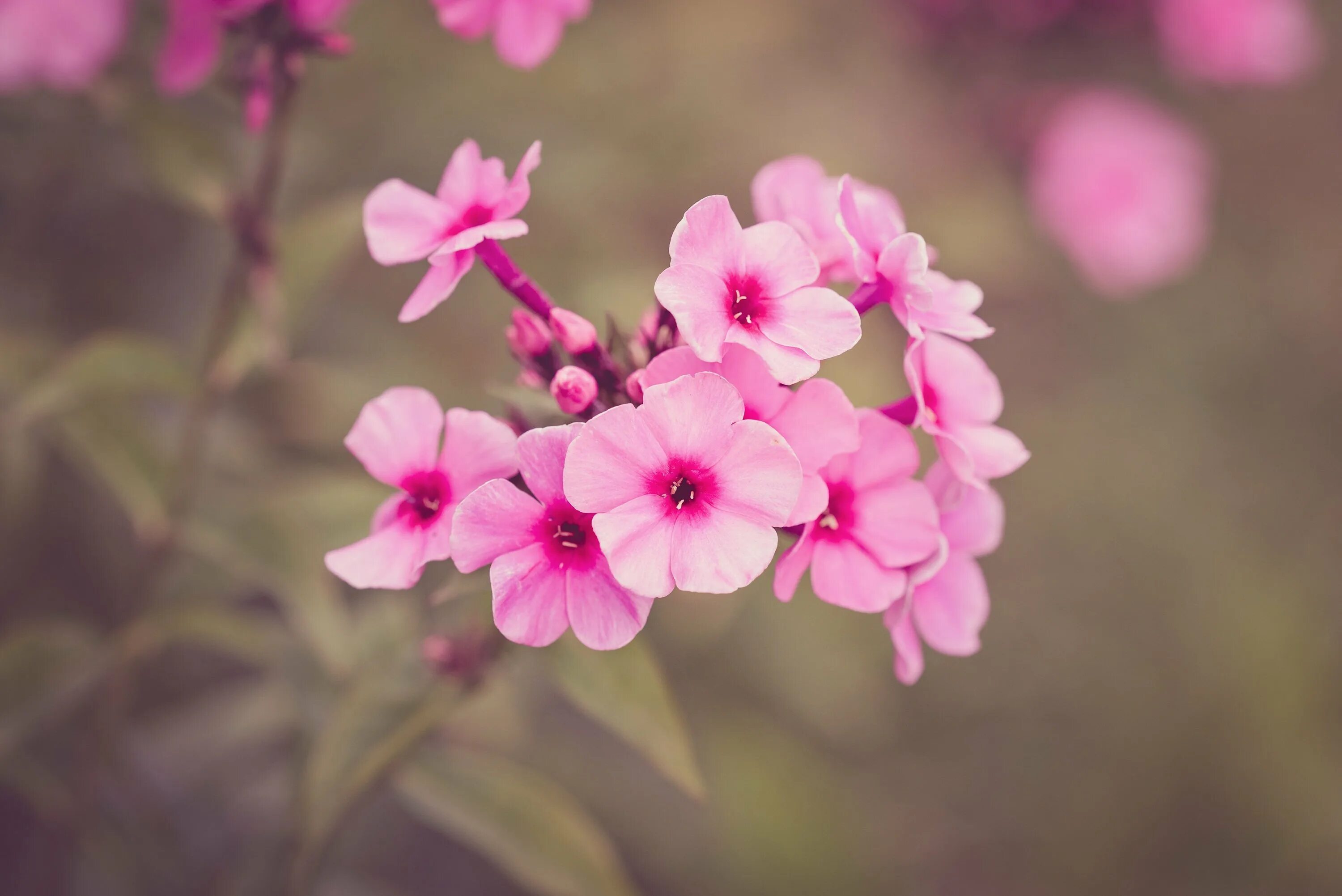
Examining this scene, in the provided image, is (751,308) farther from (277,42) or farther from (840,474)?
(277,42)

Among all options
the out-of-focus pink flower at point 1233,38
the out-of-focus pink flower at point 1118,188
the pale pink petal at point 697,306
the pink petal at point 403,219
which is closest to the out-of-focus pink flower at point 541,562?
the pale pink petal at point 697,306

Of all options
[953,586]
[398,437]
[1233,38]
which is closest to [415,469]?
[398,437]

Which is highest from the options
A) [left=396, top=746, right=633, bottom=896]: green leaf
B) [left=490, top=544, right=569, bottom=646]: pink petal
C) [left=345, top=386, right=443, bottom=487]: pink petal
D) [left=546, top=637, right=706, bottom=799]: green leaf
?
[left=345, top=386, right=443, bottom=487]: pink petal

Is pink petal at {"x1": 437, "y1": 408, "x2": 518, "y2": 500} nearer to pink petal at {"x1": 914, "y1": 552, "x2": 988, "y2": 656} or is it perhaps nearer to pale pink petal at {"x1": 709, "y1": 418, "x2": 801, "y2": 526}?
pale pink petal at {"x1": 709, "y1": 418, "x2": 801, "y2": 526}

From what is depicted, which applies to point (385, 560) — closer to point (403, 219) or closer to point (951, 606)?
point (403, 219)

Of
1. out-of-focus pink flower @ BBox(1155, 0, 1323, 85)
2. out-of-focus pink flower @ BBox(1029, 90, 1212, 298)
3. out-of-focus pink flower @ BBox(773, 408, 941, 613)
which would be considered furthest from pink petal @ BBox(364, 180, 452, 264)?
out-of-focus pink flower @ BBox(1155, 0, 1323, 85)

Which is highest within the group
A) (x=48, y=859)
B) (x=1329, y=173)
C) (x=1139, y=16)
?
(x=1139, y=16)

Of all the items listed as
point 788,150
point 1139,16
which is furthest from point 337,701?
point 1139,16
